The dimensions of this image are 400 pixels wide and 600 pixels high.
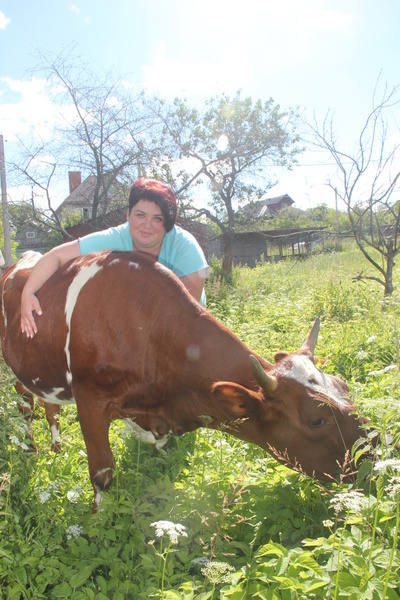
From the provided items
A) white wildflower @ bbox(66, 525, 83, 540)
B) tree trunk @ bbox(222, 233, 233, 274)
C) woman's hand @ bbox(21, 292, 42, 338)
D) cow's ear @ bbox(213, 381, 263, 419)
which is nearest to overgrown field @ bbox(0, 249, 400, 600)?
white wildflower @ bbox(66, 525, 83, 540)

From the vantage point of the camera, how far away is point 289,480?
109 inches

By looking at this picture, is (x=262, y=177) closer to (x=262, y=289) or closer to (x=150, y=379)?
(x=262, y=289)

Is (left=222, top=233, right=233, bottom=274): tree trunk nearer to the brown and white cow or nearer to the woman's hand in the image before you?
the woman's hand

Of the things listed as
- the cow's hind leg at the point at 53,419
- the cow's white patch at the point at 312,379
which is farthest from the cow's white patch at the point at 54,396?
the cow's white patch at the point at 312,379

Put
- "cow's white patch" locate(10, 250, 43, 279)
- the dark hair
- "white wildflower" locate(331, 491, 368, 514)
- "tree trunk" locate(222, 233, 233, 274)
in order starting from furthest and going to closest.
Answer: "tree trunk" locate(222, 233, 233, 274) < "cow's white patch" locate(10, 250, 43, 279) < the dark hair < "white wildflower" locate(331, 491, 368, 514)

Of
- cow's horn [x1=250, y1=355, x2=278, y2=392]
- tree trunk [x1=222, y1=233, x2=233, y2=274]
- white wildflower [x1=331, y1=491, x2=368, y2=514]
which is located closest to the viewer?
white wildflower [x1=331, y1=491, x2=368, y2=514]

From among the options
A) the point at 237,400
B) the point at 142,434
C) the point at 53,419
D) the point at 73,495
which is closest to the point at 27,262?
the point at 53,419

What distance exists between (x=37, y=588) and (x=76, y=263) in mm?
2194

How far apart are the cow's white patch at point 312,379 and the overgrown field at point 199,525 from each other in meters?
0.12

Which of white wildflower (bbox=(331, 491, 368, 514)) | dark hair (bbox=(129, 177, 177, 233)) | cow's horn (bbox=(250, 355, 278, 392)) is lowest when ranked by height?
white wildflower (bbox=(331, 491, 368, 514))

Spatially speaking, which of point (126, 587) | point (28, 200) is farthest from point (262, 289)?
point (126, 587)

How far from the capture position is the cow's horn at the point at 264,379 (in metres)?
2.55

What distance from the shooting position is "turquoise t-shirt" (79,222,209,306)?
12.5 ft

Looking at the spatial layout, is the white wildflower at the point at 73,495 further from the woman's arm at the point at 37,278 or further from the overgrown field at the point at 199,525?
the woman's arm at the point at 37,278
